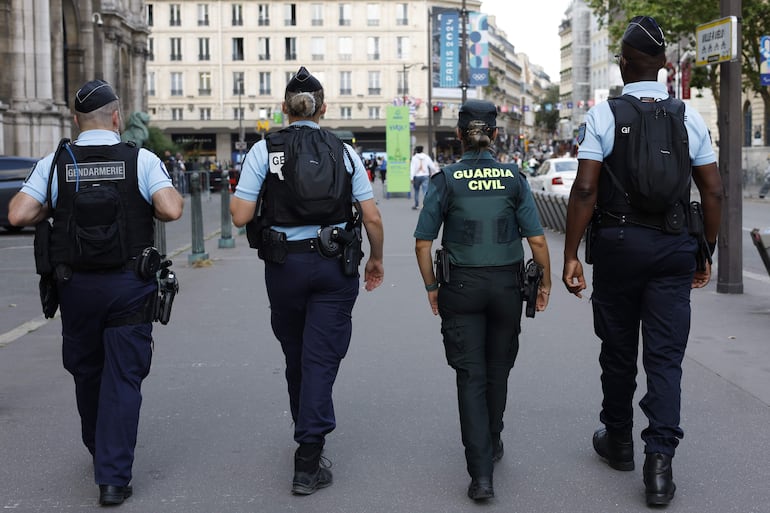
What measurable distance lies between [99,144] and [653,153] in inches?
89.4

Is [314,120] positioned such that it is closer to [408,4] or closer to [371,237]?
[371,237]

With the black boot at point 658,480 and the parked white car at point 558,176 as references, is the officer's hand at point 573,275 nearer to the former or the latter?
the black boot at point 658,480

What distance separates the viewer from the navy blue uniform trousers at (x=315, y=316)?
486cm

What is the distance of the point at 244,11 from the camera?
98.0 metres

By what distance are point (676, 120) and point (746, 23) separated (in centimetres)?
3823

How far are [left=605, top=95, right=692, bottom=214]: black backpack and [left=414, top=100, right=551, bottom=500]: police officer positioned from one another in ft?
1.48

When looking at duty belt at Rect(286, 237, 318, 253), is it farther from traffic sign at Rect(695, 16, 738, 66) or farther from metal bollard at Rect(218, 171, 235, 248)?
metal bollard at Rect(218, 171, 235, 248)

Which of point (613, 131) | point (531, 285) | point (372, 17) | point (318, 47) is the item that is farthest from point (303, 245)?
point (372, 17)

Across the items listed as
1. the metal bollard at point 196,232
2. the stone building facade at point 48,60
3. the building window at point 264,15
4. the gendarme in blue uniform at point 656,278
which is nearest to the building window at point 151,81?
the building window at point 264,15

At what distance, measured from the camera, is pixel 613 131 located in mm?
4680

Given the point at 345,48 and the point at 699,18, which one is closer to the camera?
the point at 699,18

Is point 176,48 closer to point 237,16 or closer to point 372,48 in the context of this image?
point 237,16

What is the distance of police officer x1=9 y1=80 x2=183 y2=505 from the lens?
4625mm

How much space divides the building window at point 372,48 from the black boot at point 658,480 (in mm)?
95077
